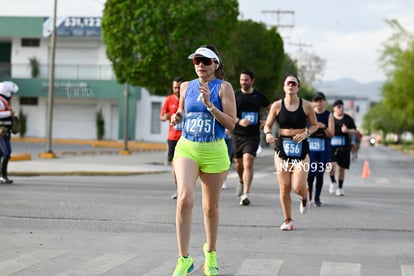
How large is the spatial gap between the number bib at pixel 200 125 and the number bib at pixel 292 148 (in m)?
3.26

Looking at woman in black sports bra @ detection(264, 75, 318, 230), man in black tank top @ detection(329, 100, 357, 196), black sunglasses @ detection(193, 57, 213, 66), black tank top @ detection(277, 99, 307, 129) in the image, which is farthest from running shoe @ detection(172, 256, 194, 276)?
man in black tank top @ detection(329, 100, 357, 196)

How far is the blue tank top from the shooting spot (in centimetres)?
700

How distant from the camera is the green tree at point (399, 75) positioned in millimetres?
60656

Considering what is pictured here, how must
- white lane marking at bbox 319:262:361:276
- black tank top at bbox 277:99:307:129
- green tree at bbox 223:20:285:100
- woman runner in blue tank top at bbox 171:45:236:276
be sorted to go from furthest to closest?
1. green tree at bbox 223:20:285:100
2. black tank top at bbox 277:99:307:129
3. white lane marking at bbox 319:262:361:276
4. woman runner in blue tank top at bbox 171:45:236:276

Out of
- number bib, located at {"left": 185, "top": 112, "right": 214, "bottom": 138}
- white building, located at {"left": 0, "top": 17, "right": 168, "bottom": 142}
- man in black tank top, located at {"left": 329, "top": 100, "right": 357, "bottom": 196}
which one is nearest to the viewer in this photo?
number bib, located at {"left": 185, "top": 112, "right": 214, "bottom": 138}

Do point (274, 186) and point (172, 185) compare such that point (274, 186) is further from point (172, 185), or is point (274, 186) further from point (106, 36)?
point (106, 36)

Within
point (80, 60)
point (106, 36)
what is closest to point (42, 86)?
point (80, 60)

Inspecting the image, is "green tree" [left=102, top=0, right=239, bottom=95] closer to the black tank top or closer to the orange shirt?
the orange shirt

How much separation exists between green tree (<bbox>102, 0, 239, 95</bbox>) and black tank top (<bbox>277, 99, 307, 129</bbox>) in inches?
664

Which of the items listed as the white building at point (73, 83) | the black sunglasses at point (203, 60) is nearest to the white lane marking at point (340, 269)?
the black sunglasses at point (203, 60)

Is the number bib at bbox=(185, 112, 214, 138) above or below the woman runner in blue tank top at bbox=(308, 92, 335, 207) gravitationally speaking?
above

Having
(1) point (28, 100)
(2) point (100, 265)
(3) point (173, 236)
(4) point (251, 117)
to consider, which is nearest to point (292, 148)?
(3) point (173, 236)

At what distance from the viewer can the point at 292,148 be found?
33.3 ft

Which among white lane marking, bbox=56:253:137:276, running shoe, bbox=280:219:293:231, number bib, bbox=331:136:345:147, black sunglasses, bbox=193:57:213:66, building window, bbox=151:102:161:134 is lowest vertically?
building window, bbox=151:102:161:134
